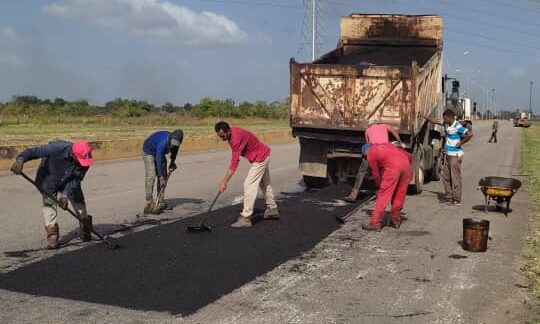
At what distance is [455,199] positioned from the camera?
445 inches

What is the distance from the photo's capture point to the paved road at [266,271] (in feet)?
16.7

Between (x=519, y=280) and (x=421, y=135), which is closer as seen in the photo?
(x=519, y=280)

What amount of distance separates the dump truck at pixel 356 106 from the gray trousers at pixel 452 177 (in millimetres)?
745

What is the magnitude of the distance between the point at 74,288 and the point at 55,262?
3.41ft

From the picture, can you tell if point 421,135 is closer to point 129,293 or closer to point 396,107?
point 396,107

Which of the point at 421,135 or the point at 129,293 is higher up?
the point at 421,135

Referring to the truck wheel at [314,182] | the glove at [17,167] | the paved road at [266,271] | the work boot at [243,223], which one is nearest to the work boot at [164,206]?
the paved road at [266,271]

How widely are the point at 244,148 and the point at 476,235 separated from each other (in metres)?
3.27

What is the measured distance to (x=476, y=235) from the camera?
7.42 metres

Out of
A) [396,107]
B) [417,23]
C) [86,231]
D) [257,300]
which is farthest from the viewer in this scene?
[417,23]

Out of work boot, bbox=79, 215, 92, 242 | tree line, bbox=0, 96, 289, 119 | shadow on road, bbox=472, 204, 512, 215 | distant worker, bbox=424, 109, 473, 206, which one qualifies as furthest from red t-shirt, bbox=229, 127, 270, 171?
tree line, bbox=0, 96, 289, 119

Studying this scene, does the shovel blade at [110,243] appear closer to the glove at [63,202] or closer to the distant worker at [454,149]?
the glove at [63,202]

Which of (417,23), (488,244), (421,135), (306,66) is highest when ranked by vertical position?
(417,23)

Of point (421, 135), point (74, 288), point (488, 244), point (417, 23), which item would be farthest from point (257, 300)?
point (417, 23)
